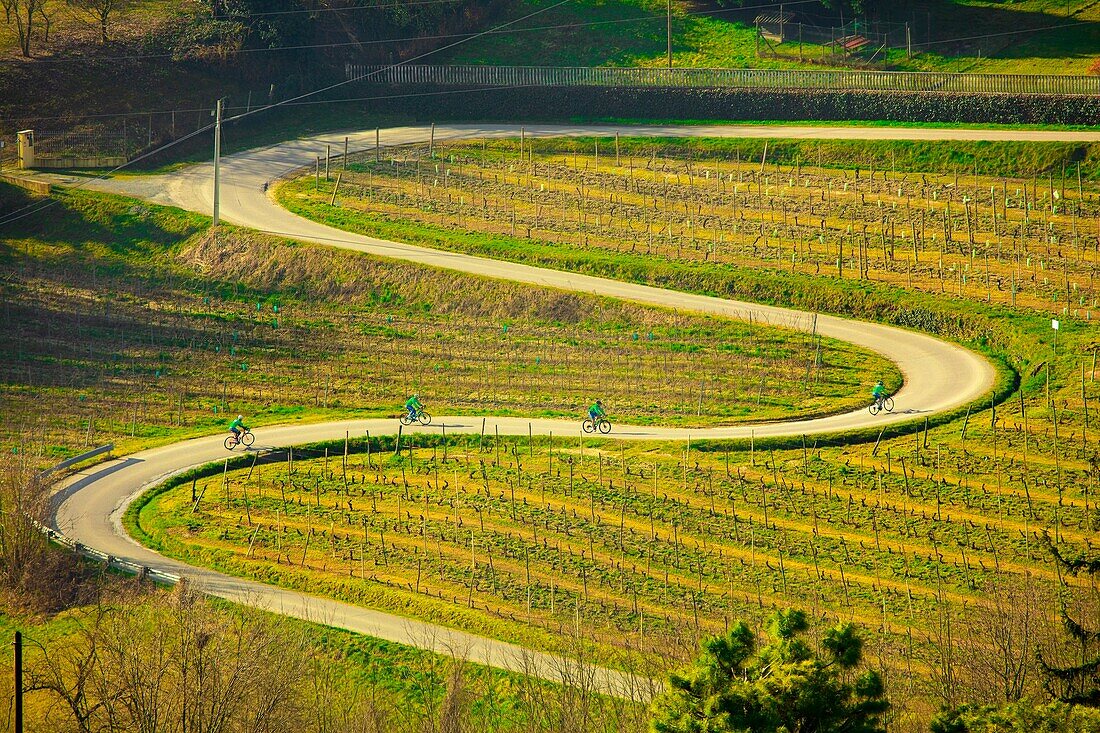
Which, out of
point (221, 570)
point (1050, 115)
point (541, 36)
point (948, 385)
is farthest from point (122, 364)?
point (1050, 115)

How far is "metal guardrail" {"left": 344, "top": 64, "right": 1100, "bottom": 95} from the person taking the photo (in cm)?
9000

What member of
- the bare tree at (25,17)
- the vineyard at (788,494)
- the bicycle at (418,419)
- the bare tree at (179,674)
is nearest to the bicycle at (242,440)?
the vineyard at (788,494)

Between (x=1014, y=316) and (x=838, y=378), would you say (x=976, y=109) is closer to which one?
(x=1014, y=316)

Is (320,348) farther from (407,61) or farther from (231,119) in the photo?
(407,61)

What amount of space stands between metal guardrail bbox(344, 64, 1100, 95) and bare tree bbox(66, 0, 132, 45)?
15953 millimetres

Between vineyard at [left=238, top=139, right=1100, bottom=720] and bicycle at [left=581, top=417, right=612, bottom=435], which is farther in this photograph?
bicycle at [left=581, top=417, right=612, bottom=435]

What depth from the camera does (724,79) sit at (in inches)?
3794

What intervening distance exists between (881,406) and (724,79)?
4009 centimetres

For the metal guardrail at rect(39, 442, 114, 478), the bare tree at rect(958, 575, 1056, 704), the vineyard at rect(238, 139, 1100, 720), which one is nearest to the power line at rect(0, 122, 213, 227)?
the vineyard at rect(238, 139, 1100, 720)

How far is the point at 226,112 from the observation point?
95.2 metres

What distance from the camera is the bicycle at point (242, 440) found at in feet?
203

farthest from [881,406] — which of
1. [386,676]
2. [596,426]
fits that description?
[386,676]

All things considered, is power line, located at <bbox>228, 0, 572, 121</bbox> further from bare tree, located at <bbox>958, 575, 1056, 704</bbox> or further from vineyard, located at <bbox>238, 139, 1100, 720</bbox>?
bare tree, located at <bbox>958, 575, 1056, 704</bbox>

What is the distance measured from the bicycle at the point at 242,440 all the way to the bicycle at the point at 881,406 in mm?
26136
